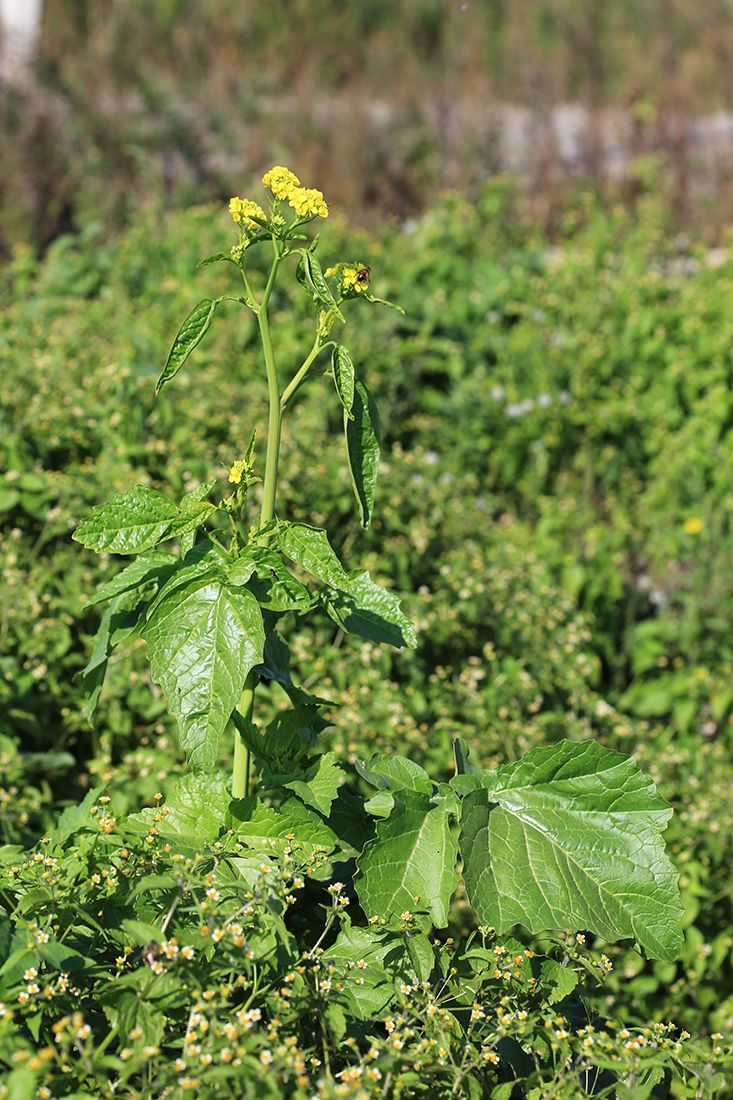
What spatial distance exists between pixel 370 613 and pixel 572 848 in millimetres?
466

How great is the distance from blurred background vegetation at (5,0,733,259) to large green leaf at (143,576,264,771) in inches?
213

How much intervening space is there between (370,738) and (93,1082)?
1.43 meters

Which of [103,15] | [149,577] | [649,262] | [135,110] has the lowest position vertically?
[149,577]

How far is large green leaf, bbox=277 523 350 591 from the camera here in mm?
1372

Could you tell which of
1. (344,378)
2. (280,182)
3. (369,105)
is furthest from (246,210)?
(369,105)

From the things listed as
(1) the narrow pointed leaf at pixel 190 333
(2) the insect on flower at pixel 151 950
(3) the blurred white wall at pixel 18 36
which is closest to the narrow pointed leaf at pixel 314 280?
(1) the narrow pointed leaf at pixel 190 333

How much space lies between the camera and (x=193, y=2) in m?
11.4

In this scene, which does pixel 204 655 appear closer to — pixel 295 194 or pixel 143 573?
pixel 143 573

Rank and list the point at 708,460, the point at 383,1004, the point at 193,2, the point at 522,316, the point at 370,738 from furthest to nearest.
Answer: the point at 193,2 < the point at 522,316 < the point at 708,460 < the point at 370,738 < the point at 383,1004

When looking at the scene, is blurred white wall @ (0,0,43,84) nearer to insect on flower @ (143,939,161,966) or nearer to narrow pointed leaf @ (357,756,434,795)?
narrow pointed leaf @ (357,756,434,795)

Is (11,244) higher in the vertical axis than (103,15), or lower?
lower

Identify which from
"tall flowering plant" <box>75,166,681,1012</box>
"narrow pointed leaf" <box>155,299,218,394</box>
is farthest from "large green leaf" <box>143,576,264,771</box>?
"narrow pointed leaf" <box>155,299,218,394</box>

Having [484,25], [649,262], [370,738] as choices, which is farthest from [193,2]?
[370,738]

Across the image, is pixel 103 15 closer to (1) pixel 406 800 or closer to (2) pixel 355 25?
(2) pixel 355 25
